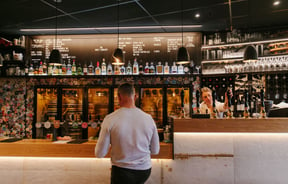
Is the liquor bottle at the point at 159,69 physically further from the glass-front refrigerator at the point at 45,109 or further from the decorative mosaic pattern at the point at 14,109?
the decorative mosaic pattern at the point at 14,109

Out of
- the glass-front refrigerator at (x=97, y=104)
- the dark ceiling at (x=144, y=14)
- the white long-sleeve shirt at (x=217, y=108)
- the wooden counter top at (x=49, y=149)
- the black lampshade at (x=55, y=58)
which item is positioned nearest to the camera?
the wooden counter top at (x=49, y=149)

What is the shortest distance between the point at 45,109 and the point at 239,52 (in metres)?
4.94

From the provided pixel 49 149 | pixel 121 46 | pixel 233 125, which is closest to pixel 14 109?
pixel 121 46

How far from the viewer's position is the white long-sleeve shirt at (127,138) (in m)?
2.03

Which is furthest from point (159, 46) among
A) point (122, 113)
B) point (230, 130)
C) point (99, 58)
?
point (122, 113)

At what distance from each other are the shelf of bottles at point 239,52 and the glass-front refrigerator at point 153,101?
1.23 meters

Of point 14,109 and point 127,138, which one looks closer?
point 127,138

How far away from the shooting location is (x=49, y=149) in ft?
10.7

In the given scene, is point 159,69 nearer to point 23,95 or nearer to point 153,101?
point 153,101

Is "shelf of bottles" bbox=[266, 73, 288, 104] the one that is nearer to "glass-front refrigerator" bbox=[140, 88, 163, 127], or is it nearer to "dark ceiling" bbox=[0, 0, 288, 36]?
"dark ceiling" bbox=[0, 0, 288, 36]

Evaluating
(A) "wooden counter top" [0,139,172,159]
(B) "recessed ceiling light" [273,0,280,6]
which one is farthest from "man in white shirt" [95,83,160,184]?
(B) "recessed ceiling light" [273,0,280,6]

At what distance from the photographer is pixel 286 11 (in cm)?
474

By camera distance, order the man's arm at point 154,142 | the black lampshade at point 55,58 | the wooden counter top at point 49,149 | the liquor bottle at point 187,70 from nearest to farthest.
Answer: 1. the man's arm at point 154,142
2. the wooden counter top at point 49,149
3. the black lampshade at point 55,58
4. the liquor bottle at point 187,70

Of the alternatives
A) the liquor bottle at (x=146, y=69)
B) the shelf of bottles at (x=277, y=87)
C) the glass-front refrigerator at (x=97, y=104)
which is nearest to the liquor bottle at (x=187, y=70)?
the liquor bottle at (x=146, y=69)
